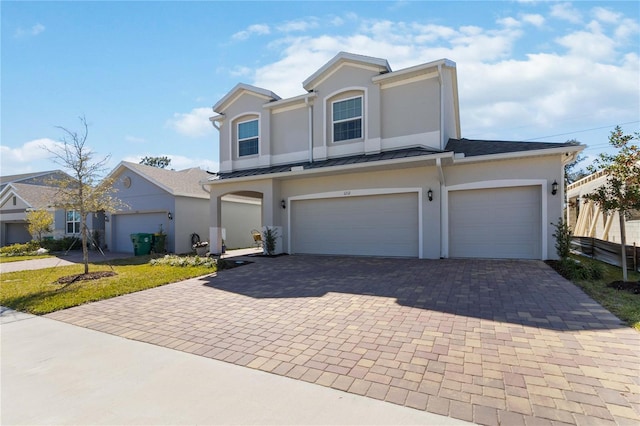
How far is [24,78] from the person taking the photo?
9242 millimetres

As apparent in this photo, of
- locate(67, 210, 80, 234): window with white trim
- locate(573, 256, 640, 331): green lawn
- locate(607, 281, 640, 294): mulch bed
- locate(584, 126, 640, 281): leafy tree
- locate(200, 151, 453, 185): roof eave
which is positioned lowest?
locate(573, 256, 640, 331): green lawn

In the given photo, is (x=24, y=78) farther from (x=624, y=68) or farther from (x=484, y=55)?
(x=624, y=68)

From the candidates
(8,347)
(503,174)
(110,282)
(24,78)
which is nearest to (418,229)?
(503,174)

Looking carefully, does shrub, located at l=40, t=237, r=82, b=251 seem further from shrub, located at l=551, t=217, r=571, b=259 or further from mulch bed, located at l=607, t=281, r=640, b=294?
mulch bed, located at l=607, t=281, r=640, b=294

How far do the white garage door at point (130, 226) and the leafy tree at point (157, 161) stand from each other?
36.3 metres

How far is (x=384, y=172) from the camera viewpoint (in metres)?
11.5

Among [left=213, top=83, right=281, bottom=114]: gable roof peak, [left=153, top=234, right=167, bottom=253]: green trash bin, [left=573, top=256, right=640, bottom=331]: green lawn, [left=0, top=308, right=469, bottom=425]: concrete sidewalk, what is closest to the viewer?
[left=0, top=308, right=469, bottom=425]: concrete sidewalk

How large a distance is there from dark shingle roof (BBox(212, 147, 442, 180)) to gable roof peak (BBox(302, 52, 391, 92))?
3279 millimetres

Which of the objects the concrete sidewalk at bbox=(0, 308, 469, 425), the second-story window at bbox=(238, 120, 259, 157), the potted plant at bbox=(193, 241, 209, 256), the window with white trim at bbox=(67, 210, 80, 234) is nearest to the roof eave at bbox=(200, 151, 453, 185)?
the second-story window at bbox=(238, 120, 259, 157)

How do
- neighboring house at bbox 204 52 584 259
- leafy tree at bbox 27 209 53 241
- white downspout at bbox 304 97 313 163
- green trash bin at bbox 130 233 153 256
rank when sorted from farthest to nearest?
leafy tree at bbox 27 209 53 241 → green trash bin at bbox 130 233 153 256 → white downspout at bbox 304 97 313 163 → neighboring house at bbox 204 52 584 259

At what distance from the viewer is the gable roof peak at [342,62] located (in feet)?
39.4

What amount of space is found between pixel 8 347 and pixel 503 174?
12.1 metres

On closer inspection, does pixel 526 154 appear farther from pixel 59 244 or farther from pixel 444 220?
pixel 59 244

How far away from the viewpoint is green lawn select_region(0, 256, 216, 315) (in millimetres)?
6328
